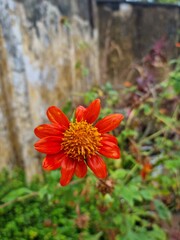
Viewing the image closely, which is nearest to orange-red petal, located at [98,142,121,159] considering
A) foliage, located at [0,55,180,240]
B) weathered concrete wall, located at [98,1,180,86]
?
foliage, located at [0,55,180,240]

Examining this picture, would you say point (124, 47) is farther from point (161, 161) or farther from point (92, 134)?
point (92, 134)

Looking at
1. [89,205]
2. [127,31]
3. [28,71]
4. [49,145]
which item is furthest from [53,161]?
[127,31]

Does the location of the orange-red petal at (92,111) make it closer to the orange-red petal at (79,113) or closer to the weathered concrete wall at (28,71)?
the orange-red petal at (79,113)

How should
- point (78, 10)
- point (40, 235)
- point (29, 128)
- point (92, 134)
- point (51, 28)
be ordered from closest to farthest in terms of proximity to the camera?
point (92, 134), point (40, 235), point (29, 128), point (51, 28), point (78, 10)

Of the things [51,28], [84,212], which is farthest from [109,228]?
[51,28]

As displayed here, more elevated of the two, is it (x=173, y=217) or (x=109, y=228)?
(x=109, y=228)

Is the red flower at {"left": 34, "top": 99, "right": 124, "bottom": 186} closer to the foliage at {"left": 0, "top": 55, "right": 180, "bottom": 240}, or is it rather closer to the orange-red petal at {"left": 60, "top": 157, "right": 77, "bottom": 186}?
the orange-red petal at {"left": 60, "top": 157, "right": 77, "bottom": 186}
